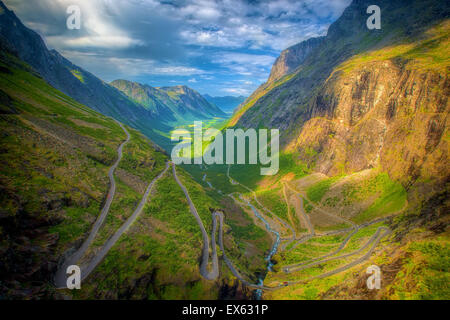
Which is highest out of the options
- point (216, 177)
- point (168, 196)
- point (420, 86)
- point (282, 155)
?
point (420, 86)

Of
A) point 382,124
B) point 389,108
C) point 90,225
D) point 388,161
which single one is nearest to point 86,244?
point 90,225

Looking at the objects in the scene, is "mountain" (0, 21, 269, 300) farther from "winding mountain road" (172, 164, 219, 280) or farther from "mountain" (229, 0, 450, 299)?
"mountain" (229, 0, 450, 299)

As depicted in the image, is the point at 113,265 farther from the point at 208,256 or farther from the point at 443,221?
the point at 443,221

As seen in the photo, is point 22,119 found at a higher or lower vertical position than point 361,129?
lower

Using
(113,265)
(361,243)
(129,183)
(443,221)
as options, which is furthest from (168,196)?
(443,221)

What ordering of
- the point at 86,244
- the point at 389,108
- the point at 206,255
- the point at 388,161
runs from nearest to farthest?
the point at 86,244 → the point at 206,255 → the point at 388,161 → the point at 389,108

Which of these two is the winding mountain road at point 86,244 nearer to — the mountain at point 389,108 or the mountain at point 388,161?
the mountain at point 388,161

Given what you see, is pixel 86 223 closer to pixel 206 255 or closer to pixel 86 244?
pixel 86 244

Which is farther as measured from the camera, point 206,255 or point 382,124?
point 382,124
